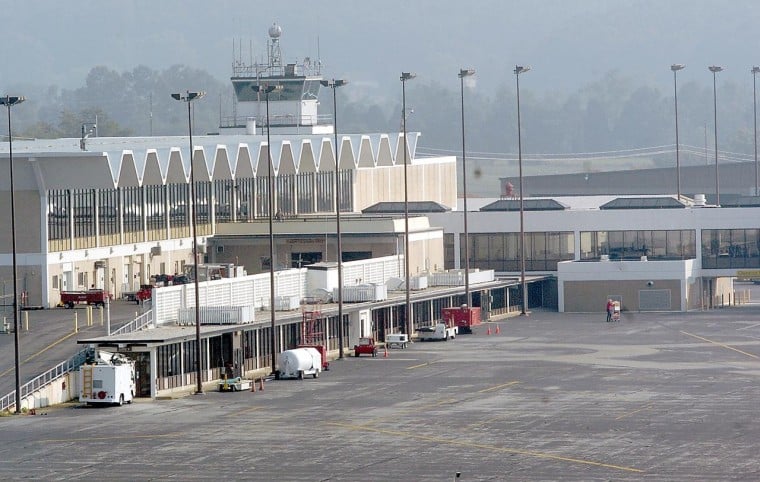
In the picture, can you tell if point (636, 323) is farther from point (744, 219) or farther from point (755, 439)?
point (755, 439)

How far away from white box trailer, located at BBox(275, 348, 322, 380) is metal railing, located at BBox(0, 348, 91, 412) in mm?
9214

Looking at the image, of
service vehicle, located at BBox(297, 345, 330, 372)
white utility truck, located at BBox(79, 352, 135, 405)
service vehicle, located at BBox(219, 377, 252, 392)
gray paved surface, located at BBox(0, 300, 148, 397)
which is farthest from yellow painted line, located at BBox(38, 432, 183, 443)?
service vehicle, located at BBox(297, 345, 330, 372)

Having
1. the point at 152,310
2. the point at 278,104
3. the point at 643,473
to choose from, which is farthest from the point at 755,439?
the point at 278,104

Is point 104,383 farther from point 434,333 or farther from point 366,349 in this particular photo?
point 434,333

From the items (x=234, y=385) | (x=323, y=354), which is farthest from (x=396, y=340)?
(x=234, y=385)

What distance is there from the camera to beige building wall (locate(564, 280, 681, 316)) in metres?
105

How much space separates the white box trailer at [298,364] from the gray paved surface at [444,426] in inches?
23.7

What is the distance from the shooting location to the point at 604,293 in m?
106

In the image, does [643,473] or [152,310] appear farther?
[152,310]

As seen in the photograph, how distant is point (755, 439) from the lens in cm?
5012

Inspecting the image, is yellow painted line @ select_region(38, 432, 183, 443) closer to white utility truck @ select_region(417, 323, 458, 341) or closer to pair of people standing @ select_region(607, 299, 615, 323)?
white utility truck @ select_region(417, 323, 458, 341)

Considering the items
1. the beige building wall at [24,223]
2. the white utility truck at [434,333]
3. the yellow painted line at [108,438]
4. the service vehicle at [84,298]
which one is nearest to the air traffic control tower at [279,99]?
the white utility truck at [434,333]

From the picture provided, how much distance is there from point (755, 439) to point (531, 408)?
10.0 meters

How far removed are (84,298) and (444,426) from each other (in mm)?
30062
